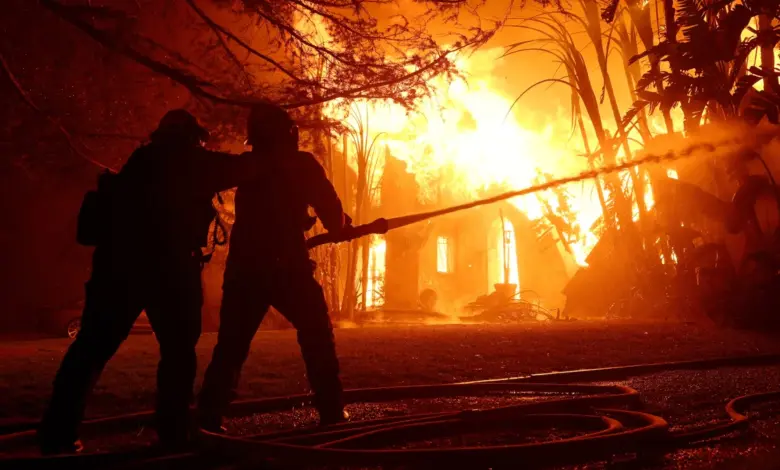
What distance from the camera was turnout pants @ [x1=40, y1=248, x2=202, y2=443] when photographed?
3.30 m

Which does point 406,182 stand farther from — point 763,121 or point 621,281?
point 763,121

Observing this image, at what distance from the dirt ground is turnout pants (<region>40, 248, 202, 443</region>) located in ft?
4.98

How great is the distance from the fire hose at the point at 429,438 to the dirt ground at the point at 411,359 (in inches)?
A: 37.8

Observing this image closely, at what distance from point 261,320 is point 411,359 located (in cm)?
330

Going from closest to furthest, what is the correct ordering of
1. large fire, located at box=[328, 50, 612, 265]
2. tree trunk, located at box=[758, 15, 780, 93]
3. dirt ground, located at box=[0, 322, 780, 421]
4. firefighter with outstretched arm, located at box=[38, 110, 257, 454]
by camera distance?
firefighter with outstretched arm, located at box=[38, 110, 257, 454]
dirt ground, located at box=[0, 322, 780, 421]
tree trunk, located at box=[758, 15, 780, 93]
large fire, located at box=[328, 50, 612, 265]

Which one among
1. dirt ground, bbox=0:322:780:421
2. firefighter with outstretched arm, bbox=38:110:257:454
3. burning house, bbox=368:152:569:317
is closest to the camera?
firefighter with outstretched arm, bbox=38:110:257:454

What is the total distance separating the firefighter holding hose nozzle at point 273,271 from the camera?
382 centimetres

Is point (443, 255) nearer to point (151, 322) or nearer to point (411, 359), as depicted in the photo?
point (411, 359)

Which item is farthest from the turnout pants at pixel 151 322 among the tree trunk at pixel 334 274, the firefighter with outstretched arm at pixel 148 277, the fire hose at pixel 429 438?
the tree trunk at pixel 334 274

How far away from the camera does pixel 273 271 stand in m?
3.82

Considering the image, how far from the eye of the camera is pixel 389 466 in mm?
2879

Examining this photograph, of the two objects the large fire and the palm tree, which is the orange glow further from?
the palm tree

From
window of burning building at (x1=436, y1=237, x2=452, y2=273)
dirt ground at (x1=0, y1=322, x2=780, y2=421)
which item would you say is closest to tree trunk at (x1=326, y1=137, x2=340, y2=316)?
dirt ground at (x1=0, y1=322, x2=780, y2=421)

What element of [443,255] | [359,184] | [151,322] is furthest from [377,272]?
[151,322]
